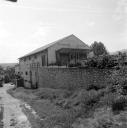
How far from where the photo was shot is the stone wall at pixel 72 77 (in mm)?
12609

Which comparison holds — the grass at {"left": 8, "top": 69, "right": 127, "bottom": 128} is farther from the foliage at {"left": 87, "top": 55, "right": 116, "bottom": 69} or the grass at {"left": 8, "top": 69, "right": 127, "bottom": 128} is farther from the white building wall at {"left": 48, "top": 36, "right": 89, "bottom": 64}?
the white building wall at {"left": 48, "top": 36, "right": 89, "bottom": 64}

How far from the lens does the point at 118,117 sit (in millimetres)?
7301

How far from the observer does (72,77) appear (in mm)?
16297

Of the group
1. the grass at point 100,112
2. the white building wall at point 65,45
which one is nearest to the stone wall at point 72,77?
the grass at point 100,112

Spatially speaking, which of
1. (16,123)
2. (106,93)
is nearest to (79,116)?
(106,93)

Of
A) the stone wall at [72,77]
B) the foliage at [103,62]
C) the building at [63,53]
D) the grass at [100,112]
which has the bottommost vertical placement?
the grass at [100,112]

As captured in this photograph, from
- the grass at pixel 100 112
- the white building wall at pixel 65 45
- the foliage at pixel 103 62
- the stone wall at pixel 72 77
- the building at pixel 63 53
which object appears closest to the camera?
the grass at pixel 100 112

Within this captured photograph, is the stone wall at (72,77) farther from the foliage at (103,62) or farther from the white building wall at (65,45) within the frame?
the white building wall at (65,45)

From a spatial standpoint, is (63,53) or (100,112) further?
(63,53)

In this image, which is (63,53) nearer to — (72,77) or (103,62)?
(72,77)

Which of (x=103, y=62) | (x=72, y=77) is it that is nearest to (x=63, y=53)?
(x=72, y=77)

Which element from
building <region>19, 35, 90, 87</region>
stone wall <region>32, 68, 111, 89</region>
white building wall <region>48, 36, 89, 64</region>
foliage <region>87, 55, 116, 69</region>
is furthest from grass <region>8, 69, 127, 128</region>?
white building wall <region>48, 36, 89, 64</region>

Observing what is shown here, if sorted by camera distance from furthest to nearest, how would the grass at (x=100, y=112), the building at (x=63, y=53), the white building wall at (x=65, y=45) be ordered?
1. the white building wall at (x=65, y=45)
2. the building at (x=63, y=53)
3. the grass at (x=100, y=112)

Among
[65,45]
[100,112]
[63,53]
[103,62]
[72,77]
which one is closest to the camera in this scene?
[100,112]
